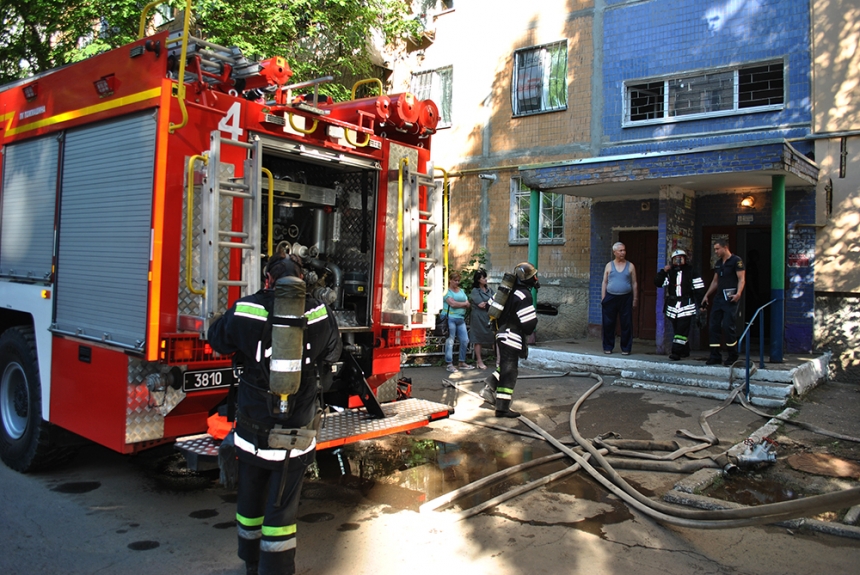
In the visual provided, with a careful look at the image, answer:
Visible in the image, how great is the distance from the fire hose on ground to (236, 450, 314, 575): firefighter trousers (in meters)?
1.43

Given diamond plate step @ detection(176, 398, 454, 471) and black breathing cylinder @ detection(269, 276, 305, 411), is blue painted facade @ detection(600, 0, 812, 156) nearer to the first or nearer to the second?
diamond plate step @ detection(176, 398, 454, 471)

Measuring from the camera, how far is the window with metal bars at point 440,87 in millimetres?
15492

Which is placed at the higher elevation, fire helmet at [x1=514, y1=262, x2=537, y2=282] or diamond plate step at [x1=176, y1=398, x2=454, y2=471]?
fire helmet at [x1=514, y1=262, x2=537, y2=282]

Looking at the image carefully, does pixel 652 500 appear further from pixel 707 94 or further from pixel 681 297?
pixel 707 94

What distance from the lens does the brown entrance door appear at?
40.3 ft

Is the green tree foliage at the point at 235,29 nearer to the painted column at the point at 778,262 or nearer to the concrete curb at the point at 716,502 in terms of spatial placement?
the painted column at the point at 778,262

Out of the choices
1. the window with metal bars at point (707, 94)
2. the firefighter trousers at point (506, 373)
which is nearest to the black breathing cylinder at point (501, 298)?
the firefighter trousers at point (506, 373)

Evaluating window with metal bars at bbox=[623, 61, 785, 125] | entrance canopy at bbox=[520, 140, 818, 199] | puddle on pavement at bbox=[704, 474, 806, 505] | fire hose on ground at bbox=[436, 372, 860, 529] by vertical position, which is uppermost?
window with metal bars at bbox=[623, 61, 785, 125]

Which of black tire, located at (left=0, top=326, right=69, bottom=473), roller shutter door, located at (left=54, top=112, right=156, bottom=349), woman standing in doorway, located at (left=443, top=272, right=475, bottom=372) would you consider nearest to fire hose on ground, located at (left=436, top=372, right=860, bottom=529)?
roller shutter door, located at (left=54, top=112, right=156, bottom=349)

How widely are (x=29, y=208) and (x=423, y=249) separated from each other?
10.9ft

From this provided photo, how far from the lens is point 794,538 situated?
4227mm

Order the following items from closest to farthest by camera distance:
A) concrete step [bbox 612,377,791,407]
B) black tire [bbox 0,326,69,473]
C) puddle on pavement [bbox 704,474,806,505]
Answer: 1. puddle on pavement [bbox 704,474,806,505]
2. black tire [bbox 0,326,69,473]
3. concrete step [bbox 612,377,791,407]

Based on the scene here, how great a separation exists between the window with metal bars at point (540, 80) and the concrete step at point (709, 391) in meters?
6.75

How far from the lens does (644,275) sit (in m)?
12.4
